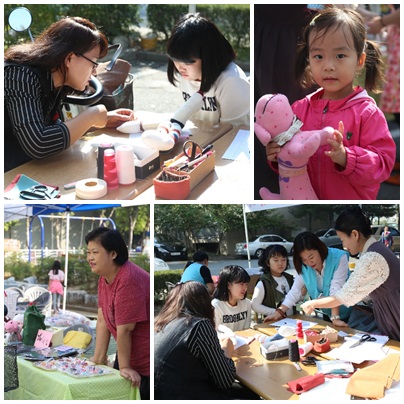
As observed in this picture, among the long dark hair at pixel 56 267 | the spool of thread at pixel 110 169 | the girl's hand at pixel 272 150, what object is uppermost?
the girl's hand at pixel 272 150

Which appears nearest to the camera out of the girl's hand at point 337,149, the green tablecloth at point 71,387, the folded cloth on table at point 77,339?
the girl's hand at point 337,149

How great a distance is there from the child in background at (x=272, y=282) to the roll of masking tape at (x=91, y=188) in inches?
43.8

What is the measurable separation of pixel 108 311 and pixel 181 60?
3.79 ft

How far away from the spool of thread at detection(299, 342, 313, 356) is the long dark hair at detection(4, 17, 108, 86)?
1.58 m

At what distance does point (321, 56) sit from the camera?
2.05 meters

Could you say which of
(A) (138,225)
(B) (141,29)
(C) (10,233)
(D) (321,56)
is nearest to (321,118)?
(D) (321,56)

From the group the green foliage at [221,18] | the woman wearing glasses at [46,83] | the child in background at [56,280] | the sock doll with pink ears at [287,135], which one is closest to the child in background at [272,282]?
the sock doll with pink ears at [287,135]

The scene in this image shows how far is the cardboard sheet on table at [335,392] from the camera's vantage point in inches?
86.7

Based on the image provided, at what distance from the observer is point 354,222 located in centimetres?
253

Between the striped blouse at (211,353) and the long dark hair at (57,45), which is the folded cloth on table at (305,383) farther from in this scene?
the long dark hair at (57,45)

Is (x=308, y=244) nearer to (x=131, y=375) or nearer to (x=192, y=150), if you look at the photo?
(x=192, y=150)

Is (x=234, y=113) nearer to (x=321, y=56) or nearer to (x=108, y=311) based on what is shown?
(x=321, y=56)

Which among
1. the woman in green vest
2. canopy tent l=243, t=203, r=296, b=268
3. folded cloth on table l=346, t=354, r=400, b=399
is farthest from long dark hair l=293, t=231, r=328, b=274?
folded cloth on table l=346, t=354, r=400, b=399

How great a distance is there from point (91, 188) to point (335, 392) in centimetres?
123
